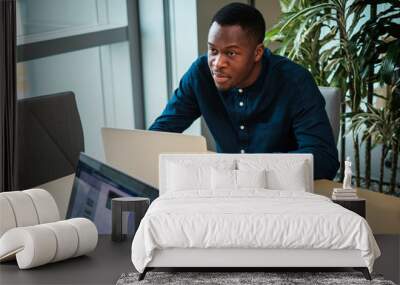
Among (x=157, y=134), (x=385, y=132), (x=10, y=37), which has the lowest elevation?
(x=385, y=132)

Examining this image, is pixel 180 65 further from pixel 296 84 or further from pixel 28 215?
pixel 28 215

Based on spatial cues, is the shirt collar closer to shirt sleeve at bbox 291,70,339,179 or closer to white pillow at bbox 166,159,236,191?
shirt sleeve at bbox 291,70,339,179

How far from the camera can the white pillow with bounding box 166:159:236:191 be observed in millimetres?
3430

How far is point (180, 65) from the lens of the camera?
611 cm

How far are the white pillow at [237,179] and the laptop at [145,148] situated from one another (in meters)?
0.25

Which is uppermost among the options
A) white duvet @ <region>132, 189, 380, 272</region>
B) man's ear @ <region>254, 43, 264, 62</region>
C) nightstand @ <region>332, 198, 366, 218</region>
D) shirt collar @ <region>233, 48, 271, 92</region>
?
man's ear @ <region>254, 43, 264, 62</region>

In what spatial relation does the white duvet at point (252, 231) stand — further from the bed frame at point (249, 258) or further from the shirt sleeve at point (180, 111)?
the shirt sleeve at point (180, 111)

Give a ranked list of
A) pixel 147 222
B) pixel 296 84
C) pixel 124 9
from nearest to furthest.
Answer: pixel 147 222
pixel 296 84
pixel 124 9

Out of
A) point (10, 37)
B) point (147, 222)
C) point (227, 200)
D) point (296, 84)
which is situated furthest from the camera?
point (10, 37)

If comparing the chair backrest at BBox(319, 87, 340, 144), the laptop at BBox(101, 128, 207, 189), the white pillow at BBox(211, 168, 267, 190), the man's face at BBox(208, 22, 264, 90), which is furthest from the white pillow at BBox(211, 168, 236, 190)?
the chair backrest at BBox(319, 87, 340, 144)

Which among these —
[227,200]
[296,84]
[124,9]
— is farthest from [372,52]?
[227,200]

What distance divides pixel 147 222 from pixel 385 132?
9.21 ft

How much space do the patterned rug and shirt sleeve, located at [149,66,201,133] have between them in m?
1.44

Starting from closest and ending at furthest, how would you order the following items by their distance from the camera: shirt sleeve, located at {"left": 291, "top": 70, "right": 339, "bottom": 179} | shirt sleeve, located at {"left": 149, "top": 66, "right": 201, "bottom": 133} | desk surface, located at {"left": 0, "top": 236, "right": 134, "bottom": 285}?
desk surface, located at {"left": 0, "top": 236, "right": 134, "bottom": 285}, shirt sleeve, located at {"left": 291, "top": 70, "right": 339, "bottom": 179}, shirt sleeve, located at {"left": 149, "top": 66, "right": 201, "bottom": 133}
